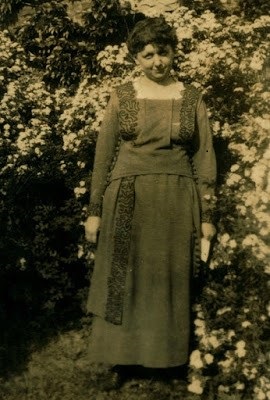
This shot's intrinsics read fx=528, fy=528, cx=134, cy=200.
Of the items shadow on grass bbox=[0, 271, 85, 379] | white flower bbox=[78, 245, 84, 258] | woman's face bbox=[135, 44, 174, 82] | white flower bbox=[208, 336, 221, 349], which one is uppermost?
woman's face bbox=[135, 44, 174, 82]

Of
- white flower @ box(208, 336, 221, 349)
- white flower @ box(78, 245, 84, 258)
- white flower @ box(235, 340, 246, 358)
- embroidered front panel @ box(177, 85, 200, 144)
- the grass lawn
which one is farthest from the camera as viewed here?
white flower @ box(78, 245, 84, 258)

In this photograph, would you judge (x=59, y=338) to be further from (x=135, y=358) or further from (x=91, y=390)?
(x=135, y=358)

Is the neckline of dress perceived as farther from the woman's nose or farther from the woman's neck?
the woman's nose

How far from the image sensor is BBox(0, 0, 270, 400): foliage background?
330 centimetres

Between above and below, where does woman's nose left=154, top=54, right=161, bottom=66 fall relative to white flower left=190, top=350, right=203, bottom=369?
above

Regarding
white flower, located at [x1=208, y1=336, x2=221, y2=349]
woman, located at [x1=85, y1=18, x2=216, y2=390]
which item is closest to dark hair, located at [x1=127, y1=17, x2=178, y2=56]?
woman, located at [x1=85, y1=18, x2=216, y2=390]

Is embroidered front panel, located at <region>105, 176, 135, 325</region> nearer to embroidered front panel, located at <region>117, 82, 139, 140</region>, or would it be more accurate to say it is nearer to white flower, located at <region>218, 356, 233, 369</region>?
embroidered front panel, located at <region>117, 82, 139, 140</region>

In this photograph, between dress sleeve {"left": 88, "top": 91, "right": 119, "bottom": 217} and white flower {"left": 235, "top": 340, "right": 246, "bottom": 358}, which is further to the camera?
dress sleeve {"left": 88, "top": 91, "right": 119, "bottom": 217}

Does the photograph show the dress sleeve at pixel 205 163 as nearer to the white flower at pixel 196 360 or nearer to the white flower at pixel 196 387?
the white flower at pixel 196 360

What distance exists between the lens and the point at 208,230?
3418mm

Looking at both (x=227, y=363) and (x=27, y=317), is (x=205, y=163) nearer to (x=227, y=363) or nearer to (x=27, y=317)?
(x=227, y=363)

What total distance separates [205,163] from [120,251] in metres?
0.80

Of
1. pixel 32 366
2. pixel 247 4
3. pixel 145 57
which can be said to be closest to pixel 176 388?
pixel 32 366

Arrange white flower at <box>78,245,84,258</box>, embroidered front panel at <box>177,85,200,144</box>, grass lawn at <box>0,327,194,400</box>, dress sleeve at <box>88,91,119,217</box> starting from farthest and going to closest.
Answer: white flower at <box>78,245,84,258</box>, grass lawn at <box>0,327,194,400</box>, dress sleeve at <box>88,91,119,217</box>, embroidered front panel at <box>177,85,200,144</box>
